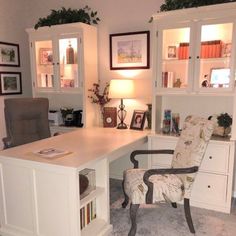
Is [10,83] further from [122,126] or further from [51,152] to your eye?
[51,152]

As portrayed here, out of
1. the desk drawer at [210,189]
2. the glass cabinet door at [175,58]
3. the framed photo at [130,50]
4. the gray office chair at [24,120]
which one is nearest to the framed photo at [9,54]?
the gray office chair at [24,120]

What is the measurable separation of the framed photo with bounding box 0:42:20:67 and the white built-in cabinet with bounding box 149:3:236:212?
2204mm

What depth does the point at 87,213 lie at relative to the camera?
2.24 m

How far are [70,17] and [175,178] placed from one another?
2422 mm

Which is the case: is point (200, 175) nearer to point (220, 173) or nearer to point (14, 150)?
point (220, 173)

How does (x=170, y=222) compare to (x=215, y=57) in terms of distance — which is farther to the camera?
(x=215, y=57)

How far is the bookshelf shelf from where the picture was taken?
2040 millimetres

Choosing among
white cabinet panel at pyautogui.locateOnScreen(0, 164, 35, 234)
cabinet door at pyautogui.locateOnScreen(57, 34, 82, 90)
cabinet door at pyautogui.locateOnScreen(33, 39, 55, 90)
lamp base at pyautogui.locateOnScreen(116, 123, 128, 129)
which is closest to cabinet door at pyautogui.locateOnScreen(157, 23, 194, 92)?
lamp base at pyautogui.locateOnScreen(116, 123, 128, 129)

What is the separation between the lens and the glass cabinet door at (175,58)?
9.03 ft

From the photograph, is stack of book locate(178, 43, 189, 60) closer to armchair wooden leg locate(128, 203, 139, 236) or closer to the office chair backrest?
the office chair backrest

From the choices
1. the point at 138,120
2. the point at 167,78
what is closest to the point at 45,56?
the point at 138,120

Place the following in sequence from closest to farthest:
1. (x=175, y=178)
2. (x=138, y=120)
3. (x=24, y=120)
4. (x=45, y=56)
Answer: (x=175, y=178) < (x=24, y=120) < (x=138, y=120) < (x=45, y=56)

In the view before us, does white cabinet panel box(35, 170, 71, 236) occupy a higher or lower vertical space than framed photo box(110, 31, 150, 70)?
lower

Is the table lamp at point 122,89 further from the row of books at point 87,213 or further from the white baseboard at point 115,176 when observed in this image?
the row of books at point 87,213
